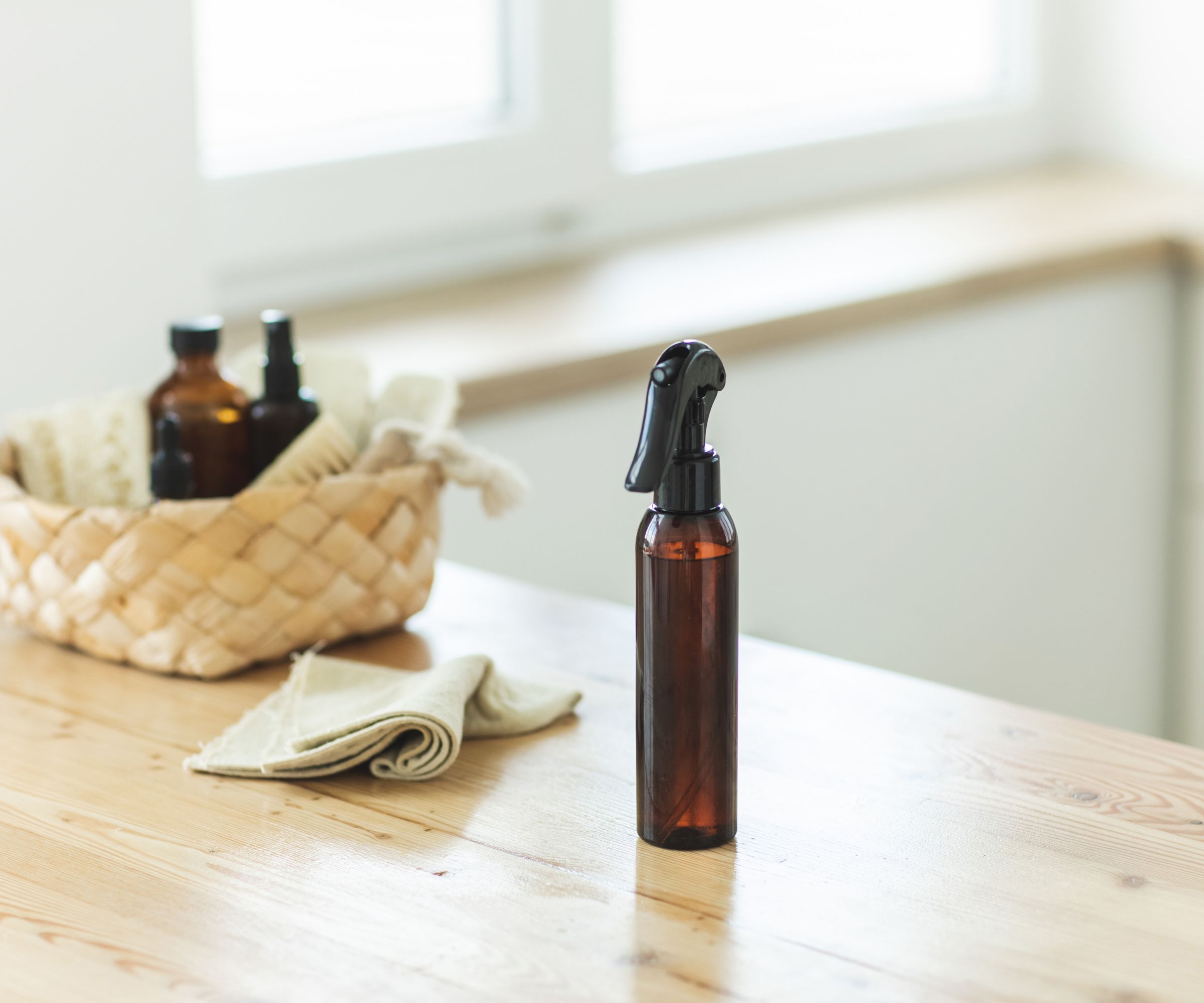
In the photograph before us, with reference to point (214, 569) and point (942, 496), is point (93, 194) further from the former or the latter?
point (942, 496)

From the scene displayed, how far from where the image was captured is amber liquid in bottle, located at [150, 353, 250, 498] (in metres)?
1.00

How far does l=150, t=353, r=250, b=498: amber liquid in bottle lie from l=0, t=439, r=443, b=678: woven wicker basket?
30 mm

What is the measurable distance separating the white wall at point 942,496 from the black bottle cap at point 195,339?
20.2 inches

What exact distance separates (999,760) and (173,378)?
1.84ft

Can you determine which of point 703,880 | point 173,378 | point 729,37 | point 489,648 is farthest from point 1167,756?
point 729,37

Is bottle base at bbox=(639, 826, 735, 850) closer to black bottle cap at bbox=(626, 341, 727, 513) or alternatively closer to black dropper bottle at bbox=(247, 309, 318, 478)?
black bottle cap at bbox=(626, 341, 727, 513)

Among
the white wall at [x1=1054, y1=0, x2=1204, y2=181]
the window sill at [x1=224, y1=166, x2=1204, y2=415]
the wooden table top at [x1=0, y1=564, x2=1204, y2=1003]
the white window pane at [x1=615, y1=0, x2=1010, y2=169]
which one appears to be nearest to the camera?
the wooden table top at [x1=0, y1=564, x2=1204, y2=1003]

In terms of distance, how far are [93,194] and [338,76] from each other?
17.5 inches

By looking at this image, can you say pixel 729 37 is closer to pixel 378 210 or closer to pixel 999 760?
pixel 378 210

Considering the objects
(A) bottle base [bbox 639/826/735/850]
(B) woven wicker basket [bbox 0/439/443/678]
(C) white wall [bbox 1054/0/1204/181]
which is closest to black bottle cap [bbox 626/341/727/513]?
(A) bottle base [bbox 639/826/735/850]

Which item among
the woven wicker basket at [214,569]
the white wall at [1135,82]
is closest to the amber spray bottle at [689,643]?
the woven wicker basket at [214,569]

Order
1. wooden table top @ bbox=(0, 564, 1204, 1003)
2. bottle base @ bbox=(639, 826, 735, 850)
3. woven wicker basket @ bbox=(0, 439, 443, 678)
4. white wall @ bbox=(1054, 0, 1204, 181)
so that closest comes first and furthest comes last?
wooden table top @ bbox=(0, 564, 1204, 1003)
bottle base @ bbox=(639, 826, 735, 850)
woven wicker basket @ bbox=(0, 439, 443, 678)
white wall @ bbox=(1054, 0, 1204, 181)

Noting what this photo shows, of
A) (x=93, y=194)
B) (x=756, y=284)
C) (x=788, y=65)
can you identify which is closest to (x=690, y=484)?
(x=93, y=194)

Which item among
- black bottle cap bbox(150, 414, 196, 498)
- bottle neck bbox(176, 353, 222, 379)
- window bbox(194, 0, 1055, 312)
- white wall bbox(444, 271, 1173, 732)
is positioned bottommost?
white wall bbox(444, 271, 1173, 732)
